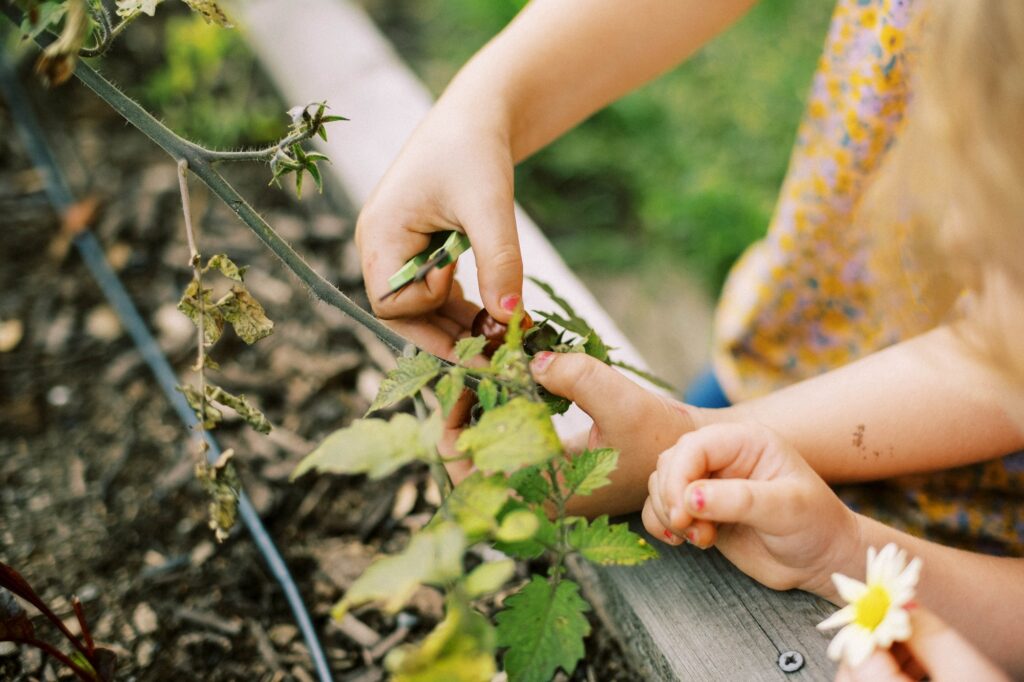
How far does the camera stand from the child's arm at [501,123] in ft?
3.04

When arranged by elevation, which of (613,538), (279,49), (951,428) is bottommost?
(951,428)

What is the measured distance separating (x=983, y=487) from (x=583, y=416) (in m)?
0.53

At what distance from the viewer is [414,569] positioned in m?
0.49

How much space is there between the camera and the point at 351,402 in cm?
142

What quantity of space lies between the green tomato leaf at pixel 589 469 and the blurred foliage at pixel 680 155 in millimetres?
1349

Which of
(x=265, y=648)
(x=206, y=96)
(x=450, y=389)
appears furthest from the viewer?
(x=206, y=96)

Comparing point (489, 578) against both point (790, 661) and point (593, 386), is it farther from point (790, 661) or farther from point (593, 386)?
point (790, 661)

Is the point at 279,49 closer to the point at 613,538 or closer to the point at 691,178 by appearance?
the point at 691,178

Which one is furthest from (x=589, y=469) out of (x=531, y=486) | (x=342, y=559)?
(x=342, y=559)

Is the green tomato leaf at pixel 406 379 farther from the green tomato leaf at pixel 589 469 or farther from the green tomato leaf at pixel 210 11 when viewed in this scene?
the green tomato leaf at pixel 210 11

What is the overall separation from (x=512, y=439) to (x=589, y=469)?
161 mm

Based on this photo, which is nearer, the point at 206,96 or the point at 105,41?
the point at 105,41

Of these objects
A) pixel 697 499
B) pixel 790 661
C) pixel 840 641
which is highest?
pixel 697 499

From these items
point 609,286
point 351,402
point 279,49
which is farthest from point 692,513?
point 279,49
